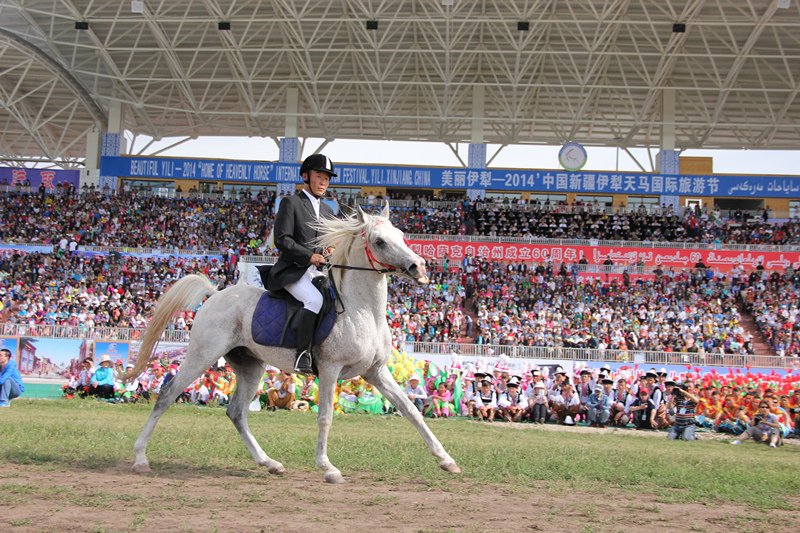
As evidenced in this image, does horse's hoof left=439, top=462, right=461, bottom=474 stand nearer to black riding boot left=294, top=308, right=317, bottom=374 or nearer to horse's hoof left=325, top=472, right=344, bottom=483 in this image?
Result: horse's hoof left=325, top=472, right=344, bottom=483

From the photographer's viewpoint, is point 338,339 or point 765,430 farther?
point 765,430

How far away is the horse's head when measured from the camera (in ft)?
19.3

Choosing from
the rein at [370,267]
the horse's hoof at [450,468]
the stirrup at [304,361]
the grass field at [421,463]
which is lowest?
the grass field at [421,463]

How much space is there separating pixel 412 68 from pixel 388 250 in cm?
3493

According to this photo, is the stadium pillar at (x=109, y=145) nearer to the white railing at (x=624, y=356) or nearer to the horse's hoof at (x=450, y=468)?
the white railing at (x=624, y=356)

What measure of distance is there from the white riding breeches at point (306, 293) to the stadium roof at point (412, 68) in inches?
1029

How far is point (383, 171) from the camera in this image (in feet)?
128

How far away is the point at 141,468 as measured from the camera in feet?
20.3

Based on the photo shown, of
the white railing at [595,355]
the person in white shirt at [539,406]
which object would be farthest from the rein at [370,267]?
the white railing at [595,355]

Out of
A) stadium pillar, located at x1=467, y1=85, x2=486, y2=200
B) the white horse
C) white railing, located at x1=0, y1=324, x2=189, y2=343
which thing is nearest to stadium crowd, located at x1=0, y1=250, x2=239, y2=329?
white railing, located at x1=0, y1=324, x2=189, y2=343

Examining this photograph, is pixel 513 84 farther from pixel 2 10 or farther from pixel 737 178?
pixel 2 10

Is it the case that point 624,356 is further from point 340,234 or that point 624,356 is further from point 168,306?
point 168,306

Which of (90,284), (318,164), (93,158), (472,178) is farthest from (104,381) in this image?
(93,158)

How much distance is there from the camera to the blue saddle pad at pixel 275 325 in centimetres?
621
